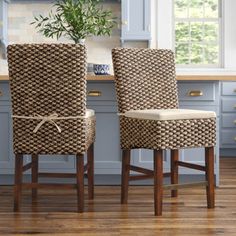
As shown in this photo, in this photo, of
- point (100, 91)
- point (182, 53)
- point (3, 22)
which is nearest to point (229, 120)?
point (182, 53)

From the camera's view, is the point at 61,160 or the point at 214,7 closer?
the point at 61,160

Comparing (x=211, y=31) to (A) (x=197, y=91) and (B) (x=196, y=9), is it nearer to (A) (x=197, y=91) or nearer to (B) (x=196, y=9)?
(B) (x=196, y=9)

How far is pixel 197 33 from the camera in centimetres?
695

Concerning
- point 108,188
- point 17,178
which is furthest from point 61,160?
point 17,178

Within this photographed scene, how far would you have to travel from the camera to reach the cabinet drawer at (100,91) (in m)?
3.93

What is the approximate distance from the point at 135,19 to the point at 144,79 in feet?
9.09

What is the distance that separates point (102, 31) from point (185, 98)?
0.78m

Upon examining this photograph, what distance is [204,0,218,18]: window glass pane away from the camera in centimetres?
682

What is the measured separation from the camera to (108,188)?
394 cm

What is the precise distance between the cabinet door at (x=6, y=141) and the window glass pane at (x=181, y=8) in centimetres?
353

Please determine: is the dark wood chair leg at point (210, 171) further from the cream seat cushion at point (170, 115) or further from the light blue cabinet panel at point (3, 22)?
the light blue cabinet panel at point (3, 22)

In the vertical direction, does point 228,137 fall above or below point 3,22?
below

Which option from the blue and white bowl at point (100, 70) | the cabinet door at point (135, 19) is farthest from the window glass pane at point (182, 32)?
the blue and white bowl at point (100, 70)

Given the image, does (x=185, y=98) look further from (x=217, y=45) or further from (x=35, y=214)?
(x=217, y=45)
